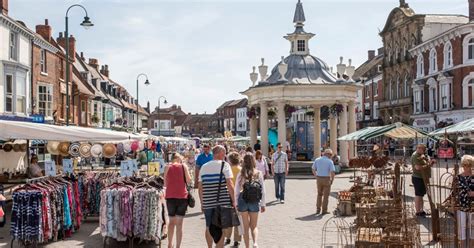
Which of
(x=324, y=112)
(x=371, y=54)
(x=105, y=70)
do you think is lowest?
(x=324, y=112)

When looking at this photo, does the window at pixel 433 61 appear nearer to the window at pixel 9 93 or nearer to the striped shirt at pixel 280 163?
the window at pixel 9 93

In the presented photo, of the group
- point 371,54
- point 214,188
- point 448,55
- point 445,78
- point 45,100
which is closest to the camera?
point 214,188

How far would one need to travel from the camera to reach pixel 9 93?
31156 millimetres

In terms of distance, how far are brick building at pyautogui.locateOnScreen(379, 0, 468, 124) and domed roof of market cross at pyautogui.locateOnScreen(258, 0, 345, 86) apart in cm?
2652

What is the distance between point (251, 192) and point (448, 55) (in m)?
43.6

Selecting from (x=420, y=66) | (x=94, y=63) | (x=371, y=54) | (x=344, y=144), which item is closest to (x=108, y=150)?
(x=344, y=144)

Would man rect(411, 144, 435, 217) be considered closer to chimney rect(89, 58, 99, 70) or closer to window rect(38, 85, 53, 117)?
window rect(38, 85, 53, 117)

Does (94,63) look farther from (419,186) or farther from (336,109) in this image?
(419,186)

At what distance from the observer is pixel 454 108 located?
47.0 m

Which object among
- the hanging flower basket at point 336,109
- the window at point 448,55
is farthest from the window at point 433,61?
the hanging flower basket at point 336,109

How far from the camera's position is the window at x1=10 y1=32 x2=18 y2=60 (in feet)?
103

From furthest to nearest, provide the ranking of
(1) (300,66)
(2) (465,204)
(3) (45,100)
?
(3) (45,100)
(1) (300,66)
(2) (465,204)

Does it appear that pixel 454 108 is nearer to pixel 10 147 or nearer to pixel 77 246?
pixel 10 147

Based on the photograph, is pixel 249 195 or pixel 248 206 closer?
pixel 249 195
